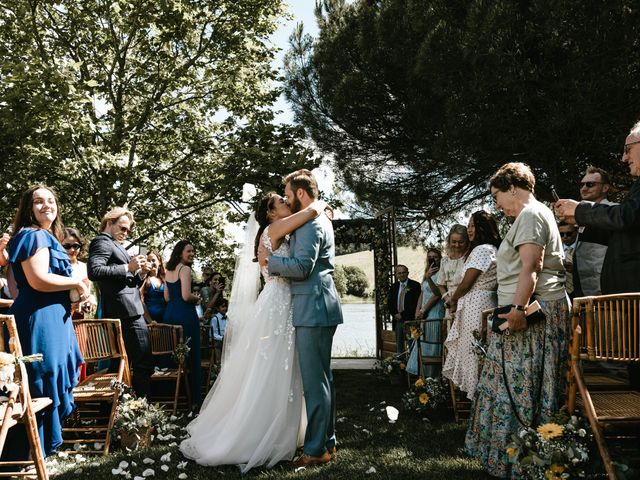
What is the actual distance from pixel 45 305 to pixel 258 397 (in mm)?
1464

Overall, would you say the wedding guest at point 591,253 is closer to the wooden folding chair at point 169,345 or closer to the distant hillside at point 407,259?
the wooden folding chair at point 169,345

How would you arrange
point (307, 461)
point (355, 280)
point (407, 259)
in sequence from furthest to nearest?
point (355, 280) < point (407, 259) < point (307, 461)

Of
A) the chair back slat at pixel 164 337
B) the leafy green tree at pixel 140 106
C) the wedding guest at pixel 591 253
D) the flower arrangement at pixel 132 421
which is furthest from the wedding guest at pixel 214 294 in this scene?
the wedding guest at pixel 591 253

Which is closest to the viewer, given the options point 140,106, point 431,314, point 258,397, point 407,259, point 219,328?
point 258,397

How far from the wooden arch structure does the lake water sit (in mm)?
2074

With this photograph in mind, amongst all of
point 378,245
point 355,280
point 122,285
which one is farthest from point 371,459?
point 355,280

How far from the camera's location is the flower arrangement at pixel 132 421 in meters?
4.41

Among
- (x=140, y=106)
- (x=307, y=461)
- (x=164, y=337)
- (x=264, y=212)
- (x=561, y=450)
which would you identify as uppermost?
(x=140, y=106)

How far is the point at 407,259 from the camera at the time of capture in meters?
11.0

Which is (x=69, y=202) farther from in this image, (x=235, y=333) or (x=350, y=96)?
(x=235, y=333)

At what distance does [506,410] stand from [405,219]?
739cm

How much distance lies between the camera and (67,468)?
13.0ft

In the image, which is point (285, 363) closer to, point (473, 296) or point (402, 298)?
point (473, 296)

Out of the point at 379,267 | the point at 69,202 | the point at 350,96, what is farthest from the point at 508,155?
the point at 69,202
